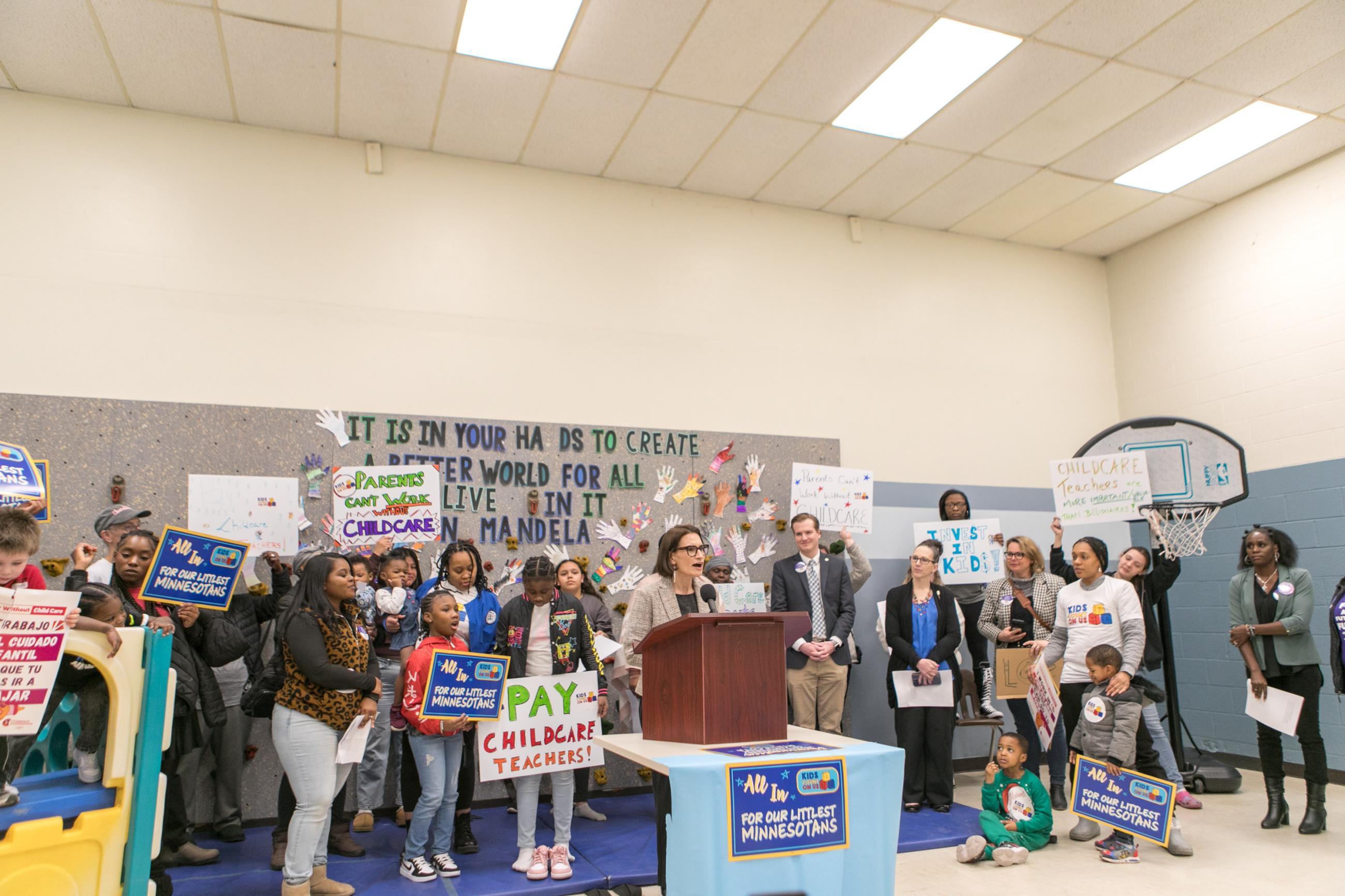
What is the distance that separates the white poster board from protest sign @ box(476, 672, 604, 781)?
1.75 meters

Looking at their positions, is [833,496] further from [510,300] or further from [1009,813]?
[510,300]

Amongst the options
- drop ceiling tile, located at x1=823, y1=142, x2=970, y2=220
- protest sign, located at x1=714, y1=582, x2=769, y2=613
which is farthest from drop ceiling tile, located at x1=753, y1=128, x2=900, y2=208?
protest sign, located at x1=714, y1=582, x2=769, y2=613

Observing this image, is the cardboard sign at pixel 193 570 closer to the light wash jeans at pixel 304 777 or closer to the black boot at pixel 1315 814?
the light wash jeans at pixel 304 777

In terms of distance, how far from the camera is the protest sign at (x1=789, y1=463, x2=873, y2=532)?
19.3 feet

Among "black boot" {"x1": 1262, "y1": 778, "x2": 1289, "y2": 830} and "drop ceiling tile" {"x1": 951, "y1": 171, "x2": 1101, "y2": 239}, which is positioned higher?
"drop ceiling tile" {"x1": 951, "y1": 171, "x2": 1101, "y2": 239}

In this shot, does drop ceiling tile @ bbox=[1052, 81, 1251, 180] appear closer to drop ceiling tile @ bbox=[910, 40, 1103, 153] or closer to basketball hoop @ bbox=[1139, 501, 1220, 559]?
drop ceiling tile @ bbox=[910, 40, 1103, 153]

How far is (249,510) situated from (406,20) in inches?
108

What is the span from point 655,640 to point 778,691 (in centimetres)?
39

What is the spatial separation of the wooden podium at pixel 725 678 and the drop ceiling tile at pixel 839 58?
11.3ft

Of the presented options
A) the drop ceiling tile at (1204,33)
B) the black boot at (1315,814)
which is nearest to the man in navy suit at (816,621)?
the black boot at (1315,814)

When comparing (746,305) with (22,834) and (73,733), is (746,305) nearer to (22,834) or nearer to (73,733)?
(73,733)

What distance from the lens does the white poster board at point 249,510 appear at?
4770 millimetres

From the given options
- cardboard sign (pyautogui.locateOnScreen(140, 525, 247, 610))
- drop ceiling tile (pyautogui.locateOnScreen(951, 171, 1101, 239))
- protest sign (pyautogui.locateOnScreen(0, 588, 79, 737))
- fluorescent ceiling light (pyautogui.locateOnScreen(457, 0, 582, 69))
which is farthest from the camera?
drop ceiling tile (pyautogui.locateOnScreen(951, 171, 1101, 239))

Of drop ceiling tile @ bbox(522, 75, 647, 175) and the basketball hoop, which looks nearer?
drop ceiling tile @ bbox(522, 75, 647, 175)
